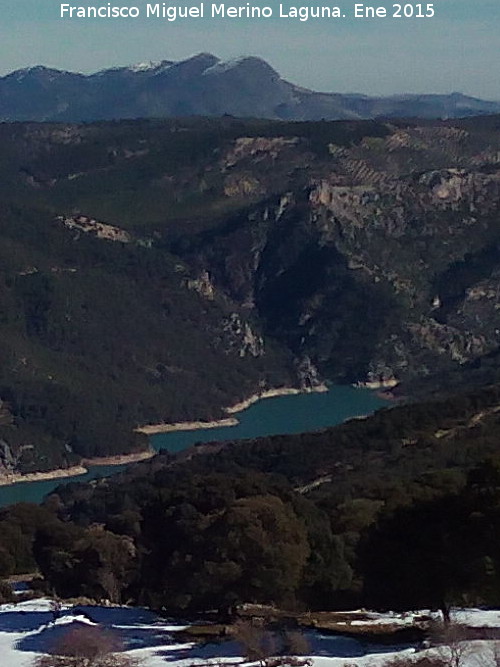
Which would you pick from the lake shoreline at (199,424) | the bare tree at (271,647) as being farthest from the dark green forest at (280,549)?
the lake shoreline at (199,424)

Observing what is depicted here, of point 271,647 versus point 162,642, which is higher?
point 271,647

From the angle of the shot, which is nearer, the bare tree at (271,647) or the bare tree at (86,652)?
the bare tree at (271,647)

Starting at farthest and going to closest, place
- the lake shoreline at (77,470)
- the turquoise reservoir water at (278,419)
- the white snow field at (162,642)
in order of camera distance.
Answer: the turquoise reservoir water at (278,419) < the lake shoreline at (77,470) < the white snow field at (162,642)

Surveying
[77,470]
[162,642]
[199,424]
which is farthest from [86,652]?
[199,424]

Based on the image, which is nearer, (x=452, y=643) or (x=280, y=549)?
(x=452, y=643)

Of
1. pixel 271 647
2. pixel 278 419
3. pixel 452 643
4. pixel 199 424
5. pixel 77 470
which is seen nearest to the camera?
pixel 452 643

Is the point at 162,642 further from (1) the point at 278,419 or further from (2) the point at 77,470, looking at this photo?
(1) the point at 278,419

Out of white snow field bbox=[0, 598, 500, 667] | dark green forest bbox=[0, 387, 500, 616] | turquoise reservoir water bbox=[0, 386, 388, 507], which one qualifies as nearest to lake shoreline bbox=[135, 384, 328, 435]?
turquoise reservoir water bbox=[0, 386, 388, 507]

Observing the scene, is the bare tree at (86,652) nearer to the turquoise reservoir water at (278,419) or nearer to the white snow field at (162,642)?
the white snow field at (162,642)
